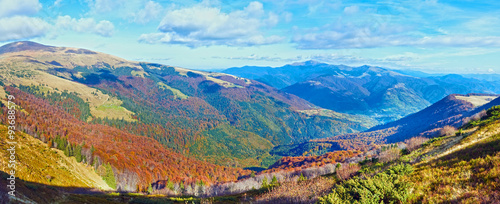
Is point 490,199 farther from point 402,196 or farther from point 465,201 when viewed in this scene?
point 402,196

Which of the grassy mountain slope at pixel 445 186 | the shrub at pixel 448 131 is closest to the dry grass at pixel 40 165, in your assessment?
the grassy mountain slope at pixel 445 186

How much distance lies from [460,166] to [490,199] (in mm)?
9364

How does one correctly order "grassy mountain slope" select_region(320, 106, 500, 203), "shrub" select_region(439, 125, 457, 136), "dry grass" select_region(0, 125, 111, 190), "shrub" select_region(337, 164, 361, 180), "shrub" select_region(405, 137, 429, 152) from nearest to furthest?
"grassy mountain slope" select_region(320, 106, 500, 203) < "shrub" select_region(337, 164, 361, 180) < "shrub" select_region(405, 137, 429, 152) < "dry grass" select_region(0, 125, 111, 190) < "shrub" select_region(439, 125, 457, 136)

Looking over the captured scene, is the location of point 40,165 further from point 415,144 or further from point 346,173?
point 415,144

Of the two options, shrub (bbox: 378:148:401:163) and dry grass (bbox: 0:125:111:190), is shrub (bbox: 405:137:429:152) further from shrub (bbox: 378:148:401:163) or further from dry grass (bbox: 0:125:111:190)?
dry grass (bbox: 0:125:111:190)

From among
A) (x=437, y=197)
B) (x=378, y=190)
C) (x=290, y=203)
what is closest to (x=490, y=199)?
(x=437, y=197)

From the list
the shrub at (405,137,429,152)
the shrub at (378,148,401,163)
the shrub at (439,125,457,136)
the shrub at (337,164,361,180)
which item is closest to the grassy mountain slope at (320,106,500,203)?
the shrub at (337,164,361,180)

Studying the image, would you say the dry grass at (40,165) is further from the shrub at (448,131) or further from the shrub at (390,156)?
the shrub at (448,131)

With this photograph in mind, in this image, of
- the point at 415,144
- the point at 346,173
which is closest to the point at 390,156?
the point at 415,144

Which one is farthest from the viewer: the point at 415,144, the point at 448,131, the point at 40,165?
the point at 40,165

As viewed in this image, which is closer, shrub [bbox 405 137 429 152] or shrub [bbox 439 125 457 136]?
shrub [bbox 405 137 429 152]

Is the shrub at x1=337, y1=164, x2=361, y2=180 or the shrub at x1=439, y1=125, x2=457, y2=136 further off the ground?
the shrub at x1=439, y1=125, x2=457, y2=136

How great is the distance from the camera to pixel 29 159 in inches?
3927

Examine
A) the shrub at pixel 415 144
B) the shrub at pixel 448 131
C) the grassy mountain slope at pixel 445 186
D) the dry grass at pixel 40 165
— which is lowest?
the dry grass at pixel 40 165
